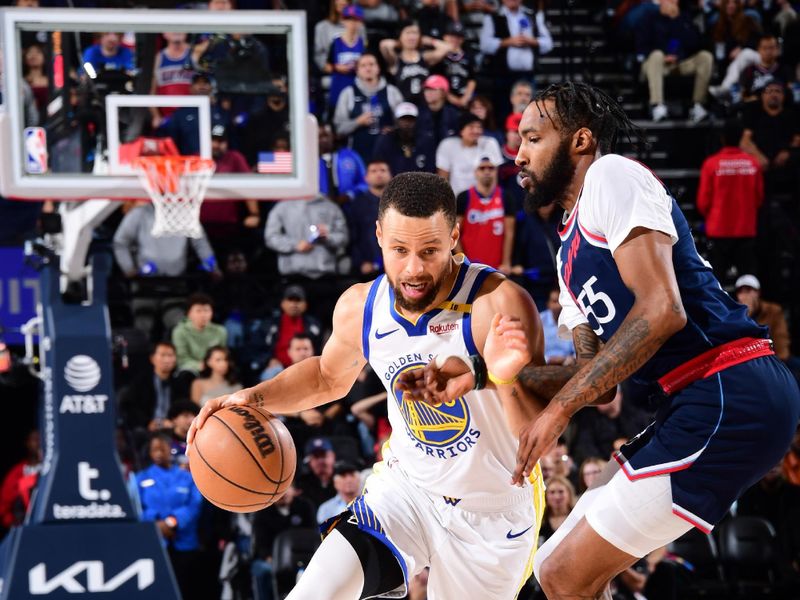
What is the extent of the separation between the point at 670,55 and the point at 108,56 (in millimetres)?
7537

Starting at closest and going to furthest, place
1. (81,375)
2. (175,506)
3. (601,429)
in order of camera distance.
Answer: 1. (81,375)
2. (175,506)
3. (601,429)

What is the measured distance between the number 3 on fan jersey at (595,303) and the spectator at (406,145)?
23.8 ft

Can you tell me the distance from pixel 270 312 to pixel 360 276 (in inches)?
34.8

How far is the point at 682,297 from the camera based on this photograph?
4.27 meters

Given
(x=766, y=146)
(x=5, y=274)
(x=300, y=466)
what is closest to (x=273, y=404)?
(x=300, y=466)

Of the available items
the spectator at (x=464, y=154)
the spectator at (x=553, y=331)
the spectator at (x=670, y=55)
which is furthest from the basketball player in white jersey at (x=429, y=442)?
the spectator at (x=670, y=55)

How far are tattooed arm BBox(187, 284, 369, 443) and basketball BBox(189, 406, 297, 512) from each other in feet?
0.26

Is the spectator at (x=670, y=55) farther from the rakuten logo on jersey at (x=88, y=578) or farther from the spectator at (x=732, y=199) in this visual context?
the rakuten logo on jersey at (x=88, y=578)

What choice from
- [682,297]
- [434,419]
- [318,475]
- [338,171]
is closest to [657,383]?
[682,297]

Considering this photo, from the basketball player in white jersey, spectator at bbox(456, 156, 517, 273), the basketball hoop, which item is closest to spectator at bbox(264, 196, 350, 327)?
spectator at bbox(456, 156, 517, 273)

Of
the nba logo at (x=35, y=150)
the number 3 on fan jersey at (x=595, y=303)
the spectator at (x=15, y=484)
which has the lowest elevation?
the spectator at (x=15, y=484)

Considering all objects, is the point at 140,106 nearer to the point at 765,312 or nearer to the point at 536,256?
the point at 536,256

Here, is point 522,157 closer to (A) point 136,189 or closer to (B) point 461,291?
(B) point 461,291

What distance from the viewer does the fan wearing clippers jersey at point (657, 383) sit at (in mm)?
4086
